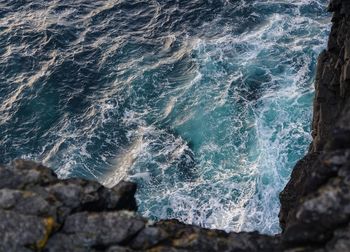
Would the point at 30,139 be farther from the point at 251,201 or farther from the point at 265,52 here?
the point at 265,52

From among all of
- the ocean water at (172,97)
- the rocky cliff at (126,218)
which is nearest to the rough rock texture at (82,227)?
the rocky cliff at (126,218)

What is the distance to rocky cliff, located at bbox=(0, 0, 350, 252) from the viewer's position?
15.6 metres

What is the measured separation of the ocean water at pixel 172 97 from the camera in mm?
37375

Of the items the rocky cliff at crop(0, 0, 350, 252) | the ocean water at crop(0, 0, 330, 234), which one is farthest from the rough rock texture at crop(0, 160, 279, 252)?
the ocean water at crop(0, 0, 330, 234)

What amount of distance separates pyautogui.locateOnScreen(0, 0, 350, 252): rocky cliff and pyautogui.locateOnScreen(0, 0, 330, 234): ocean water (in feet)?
54.1

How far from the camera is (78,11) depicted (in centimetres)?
6103

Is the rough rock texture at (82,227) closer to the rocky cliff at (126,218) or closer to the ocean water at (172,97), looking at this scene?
the rocky cliff at (126,218)

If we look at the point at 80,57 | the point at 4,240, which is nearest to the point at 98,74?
the point at 80,57

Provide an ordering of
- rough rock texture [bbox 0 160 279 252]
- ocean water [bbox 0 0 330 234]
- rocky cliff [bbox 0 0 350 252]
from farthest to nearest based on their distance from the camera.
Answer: ocean water [bbox 0 0 330 234] → rough rock texture [bbox 0 160 279 252] → rocky cliff [bbox 0 0 350 252]

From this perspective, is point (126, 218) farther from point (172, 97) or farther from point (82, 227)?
point (172, 97)

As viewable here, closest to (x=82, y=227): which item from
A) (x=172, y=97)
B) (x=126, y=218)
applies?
(x=126, y=218)

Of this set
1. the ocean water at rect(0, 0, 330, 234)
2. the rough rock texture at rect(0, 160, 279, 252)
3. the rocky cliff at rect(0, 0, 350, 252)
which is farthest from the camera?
the ocean water at rect(0, 0, 330, 234)

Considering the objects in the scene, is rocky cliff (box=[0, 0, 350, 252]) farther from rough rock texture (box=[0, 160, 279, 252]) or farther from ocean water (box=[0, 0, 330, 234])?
ocean water (box=[0, 0, 330, 234])

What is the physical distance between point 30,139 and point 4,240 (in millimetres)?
27138
